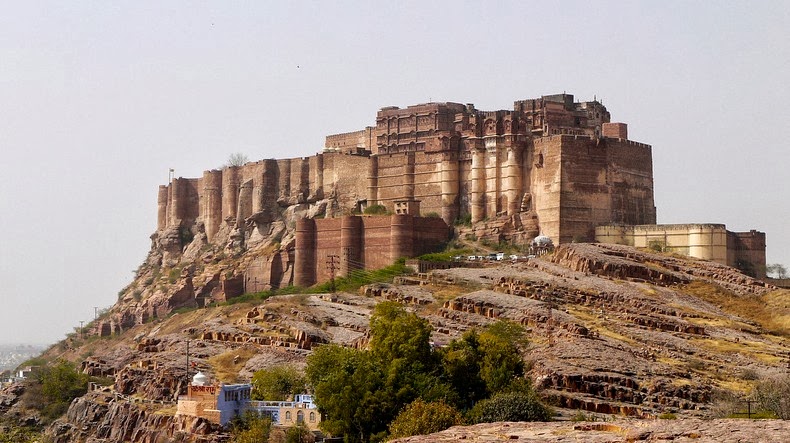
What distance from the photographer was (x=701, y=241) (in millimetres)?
107250

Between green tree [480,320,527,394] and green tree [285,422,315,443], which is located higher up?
green tree [480,320,527,394]

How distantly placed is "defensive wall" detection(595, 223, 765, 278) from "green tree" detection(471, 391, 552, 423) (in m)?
39.2

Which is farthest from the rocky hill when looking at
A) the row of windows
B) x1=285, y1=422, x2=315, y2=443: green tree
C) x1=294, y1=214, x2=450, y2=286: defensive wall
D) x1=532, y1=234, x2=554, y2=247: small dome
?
x1=294, y1=214, x2=450, y2=286: defensive wall

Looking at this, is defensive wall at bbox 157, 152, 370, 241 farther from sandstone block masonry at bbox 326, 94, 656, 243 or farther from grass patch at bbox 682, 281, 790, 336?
grass patch at bbox 682, 281, 790, 336

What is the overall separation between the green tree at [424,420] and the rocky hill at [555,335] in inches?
382

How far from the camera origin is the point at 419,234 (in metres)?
114

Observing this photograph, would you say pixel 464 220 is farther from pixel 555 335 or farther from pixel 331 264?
pixel 555 335

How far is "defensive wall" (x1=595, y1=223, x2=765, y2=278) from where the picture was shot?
350 ft

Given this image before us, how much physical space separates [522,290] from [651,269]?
10421 mm

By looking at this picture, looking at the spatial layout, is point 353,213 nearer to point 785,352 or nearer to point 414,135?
point 414,135

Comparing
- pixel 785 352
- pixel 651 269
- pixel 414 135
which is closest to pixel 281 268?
pixel 414 135

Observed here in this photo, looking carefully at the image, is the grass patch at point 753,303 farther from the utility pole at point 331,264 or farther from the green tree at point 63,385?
the green tree at point 63,385

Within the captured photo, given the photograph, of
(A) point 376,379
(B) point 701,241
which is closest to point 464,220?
(B) point 701,241

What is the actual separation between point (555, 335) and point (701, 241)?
23.3 meters
